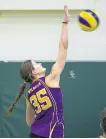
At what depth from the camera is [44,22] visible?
4988 millimetres

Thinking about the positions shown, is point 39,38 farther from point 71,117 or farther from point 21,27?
point 71,117

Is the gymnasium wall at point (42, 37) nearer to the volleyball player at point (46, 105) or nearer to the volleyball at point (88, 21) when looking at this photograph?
the volleyball at point (88, 21)

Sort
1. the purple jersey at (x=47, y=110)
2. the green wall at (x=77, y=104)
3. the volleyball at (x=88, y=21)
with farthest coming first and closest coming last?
the green wall at (x=77, y=104), the volleyball at (x=88, y=21), the purple jersey at (x=47, y=110)

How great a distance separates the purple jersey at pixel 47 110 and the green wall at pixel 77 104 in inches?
77.6

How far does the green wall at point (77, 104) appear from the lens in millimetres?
4543

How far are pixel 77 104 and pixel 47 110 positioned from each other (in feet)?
6.72

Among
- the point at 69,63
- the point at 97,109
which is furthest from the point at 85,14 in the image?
the point at 97,109

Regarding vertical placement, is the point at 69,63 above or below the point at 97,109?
above

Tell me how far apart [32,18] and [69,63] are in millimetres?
976

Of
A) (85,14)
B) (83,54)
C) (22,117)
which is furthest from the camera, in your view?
(83,54)

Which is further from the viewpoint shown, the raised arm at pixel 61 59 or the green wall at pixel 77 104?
the green wall at pixel 77 104

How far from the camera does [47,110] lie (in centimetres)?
255

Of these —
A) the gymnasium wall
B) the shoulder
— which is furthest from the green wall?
the shoulder

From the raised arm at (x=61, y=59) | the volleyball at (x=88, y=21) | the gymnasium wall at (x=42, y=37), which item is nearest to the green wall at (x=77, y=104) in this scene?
the gymnasium wall at (x=42, y=37)
